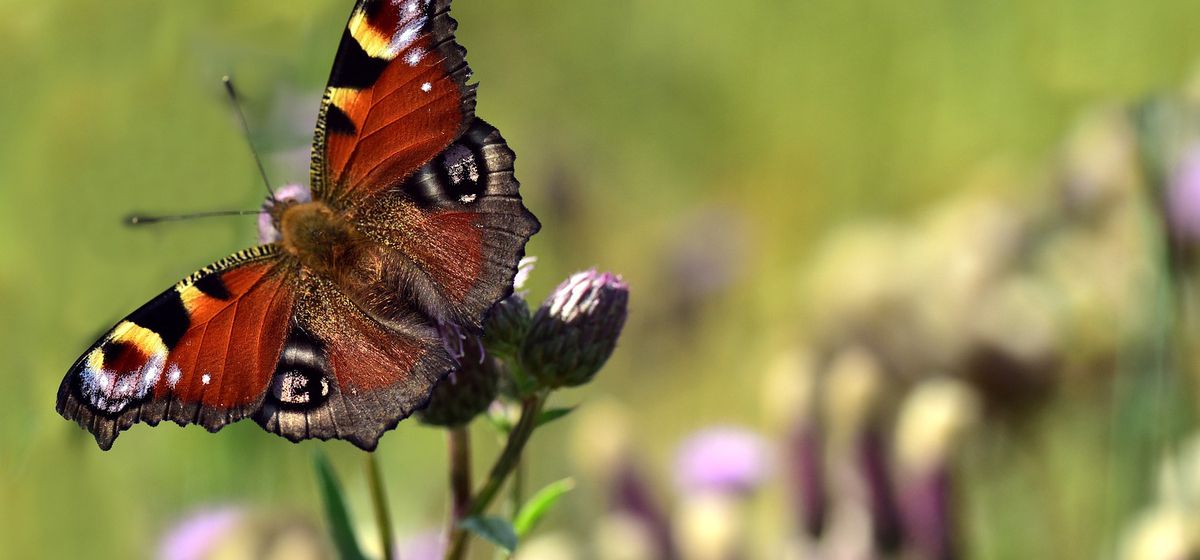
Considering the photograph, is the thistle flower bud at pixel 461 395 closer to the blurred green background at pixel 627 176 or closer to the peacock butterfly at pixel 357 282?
the peacock butterfly at pixel 357 282

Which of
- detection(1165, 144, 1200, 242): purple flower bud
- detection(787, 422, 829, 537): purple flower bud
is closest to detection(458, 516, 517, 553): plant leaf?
detection(787, 422, 829, 537): purple flower bud

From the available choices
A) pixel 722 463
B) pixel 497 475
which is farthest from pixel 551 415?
pixel 722 463

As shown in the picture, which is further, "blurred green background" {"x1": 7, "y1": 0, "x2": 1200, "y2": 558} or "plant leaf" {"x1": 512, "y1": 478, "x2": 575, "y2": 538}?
"blurred green background" {"x1": 7, "y1": 0, "x2": 1200, "y2": 558}

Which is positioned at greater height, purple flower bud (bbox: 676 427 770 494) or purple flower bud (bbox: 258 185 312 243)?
purple flower bud (bbox: 676 427 770 494)

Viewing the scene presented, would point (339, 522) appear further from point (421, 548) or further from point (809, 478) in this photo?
point (809, 478)

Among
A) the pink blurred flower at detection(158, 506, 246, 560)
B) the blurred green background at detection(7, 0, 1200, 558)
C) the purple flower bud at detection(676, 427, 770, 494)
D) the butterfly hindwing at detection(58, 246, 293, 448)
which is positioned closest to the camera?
the butterfly hindwing at detection(58, 246, 293, 448)

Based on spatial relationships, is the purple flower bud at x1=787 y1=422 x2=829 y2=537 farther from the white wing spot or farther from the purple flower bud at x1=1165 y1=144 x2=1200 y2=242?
the white wing spot

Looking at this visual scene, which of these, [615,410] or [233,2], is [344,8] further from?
[615,410]

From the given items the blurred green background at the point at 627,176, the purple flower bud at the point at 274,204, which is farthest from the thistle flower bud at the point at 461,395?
the blurred green background at the point at 627,176
